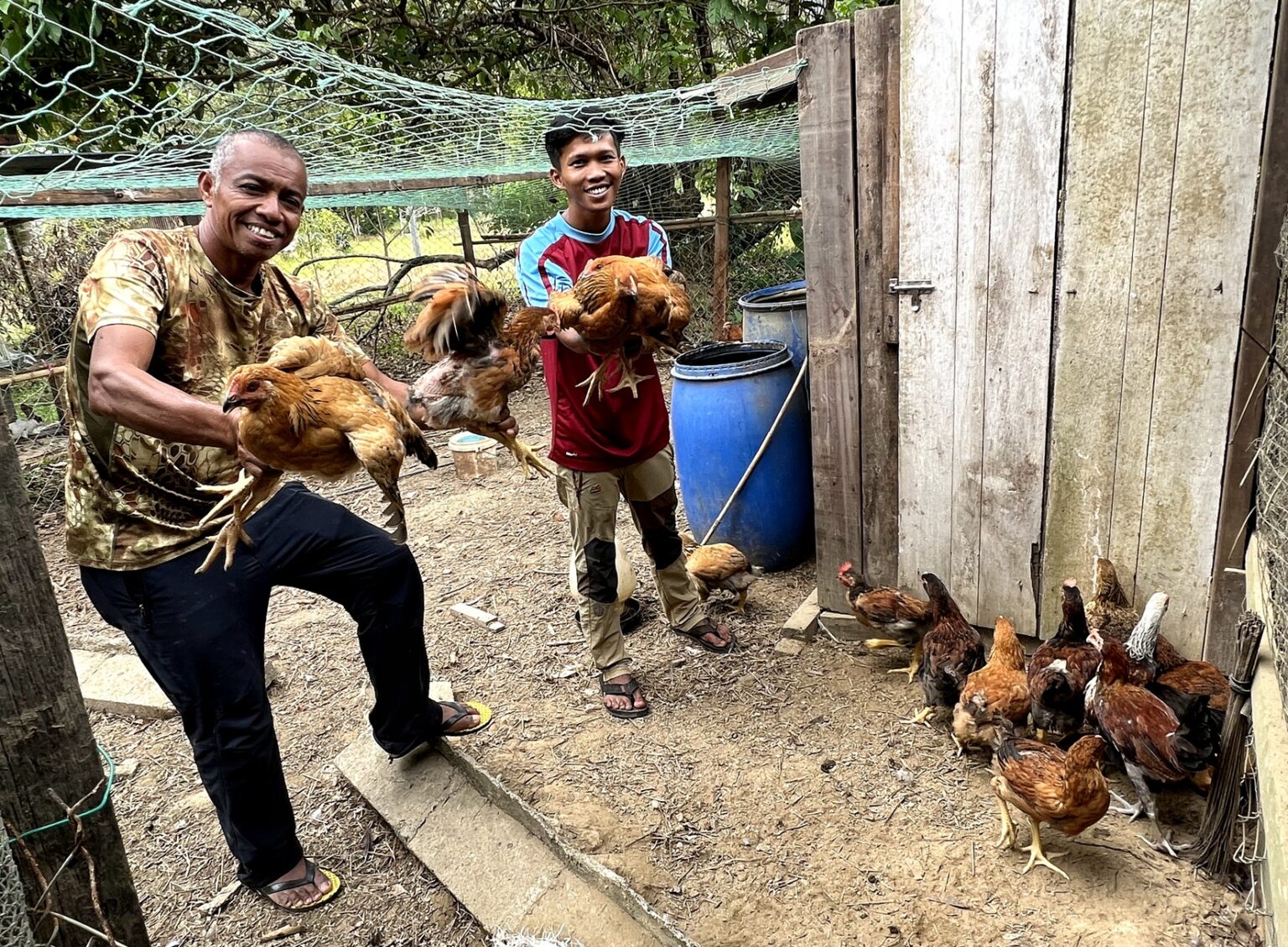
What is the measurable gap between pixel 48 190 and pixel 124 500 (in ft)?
10.5

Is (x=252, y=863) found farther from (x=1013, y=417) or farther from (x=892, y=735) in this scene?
(x=1013, y=417)

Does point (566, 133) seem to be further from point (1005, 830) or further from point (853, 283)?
point (1005, 830)

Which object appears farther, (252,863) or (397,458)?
(252,863)

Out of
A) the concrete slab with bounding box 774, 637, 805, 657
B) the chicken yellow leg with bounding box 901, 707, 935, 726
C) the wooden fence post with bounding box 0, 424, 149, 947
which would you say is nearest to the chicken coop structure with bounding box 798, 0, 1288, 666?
the chicken yellow leg with bounding box 901, 707, 935, 726

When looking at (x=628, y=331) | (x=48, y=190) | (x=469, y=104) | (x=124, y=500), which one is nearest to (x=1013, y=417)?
(x=628, y=331)

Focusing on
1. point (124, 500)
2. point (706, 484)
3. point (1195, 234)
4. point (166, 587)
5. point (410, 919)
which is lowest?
point (410, 919)

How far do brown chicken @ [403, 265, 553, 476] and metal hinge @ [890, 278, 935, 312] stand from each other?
1.63 m

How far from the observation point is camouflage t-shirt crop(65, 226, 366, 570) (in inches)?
75.5

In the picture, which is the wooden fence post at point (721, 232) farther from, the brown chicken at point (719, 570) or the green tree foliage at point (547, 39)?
the brown chicken at point (719, 570)

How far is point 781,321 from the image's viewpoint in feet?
14.7

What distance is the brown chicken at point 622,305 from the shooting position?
2.33m

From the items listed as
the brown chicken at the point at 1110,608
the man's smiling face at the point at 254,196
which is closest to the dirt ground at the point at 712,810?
the brown chicken at the point at 1110,608

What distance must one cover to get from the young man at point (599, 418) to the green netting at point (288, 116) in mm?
1159

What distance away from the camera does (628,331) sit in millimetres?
2428
